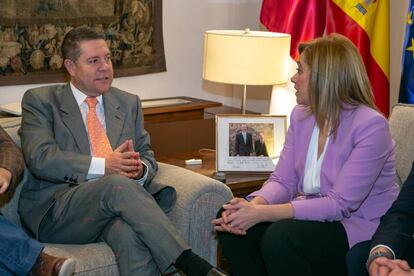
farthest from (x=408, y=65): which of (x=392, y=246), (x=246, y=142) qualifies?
(x=392, y=246)

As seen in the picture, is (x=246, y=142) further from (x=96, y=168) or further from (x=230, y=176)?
(x=96, y=168)

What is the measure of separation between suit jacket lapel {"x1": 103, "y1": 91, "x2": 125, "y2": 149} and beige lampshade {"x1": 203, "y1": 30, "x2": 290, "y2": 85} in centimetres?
64

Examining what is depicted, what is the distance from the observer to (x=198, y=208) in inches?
108

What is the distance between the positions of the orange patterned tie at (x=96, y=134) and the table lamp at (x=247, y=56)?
73 cm

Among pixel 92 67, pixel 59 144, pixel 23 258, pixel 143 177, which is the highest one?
pixel 92 67

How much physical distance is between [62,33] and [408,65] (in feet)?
5.32

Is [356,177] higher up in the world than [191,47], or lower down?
lower down

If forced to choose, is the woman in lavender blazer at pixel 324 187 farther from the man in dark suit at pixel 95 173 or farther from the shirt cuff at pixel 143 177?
the shirt cuff at pixel 143 177

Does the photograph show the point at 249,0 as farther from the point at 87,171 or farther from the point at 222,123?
the point at 87,171

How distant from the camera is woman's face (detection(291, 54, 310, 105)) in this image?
256cm

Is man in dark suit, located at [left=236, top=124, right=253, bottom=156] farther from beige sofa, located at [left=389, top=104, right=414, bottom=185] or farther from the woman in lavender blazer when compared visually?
beige sofa, located at [left=389, top=104, right=414, bottom=185]

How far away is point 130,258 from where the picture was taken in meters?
2.52

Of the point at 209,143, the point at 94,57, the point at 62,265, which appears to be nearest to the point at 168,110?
the point at 209,143

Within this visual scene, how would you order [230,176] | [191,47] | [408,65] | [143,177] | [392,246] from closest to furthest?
[392,246]
[143,177]
[230,176]
[408,65]
[191,47]
